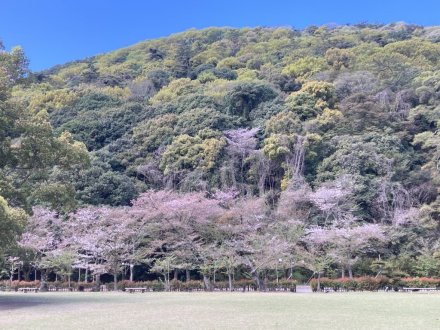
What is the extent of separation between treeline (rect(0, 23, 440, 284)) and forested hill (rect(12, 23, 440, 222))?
0.38ft

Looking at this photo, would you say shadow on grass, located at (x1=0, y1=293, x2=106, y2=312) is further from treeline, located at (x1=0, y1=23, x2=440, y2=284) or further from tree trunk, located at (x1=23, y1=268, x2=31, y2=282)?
tree trunk, located at (x1=23, y1=268, x2=31, y2=282)

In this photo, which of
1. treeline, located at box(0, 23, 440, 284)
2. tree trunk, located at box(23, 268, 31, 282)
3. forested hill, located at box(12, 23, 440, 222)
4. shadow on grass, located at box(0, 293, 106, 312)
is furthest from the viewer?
tree trunk, located at box(23, 268, 31, 282)

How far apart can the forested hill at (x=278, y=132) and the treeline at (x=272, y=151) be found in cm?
12

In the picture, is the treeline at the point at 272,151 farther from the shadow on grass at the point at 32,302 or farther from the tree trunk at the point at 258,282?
the shadow on grass at the point at 32,302

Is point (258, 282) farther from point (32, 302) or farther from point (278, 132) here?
point (278, 132)

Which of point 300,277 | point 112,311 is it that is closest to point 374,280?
point 300,277

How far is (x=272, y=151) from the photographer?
3681 centimetres

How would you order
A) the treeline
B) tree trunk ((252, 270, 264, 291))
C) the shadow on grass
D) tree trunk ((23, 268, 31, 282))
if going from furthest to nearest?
tree trunk ((23, 268, 31, 282)) → tree trunk ((252, 270, 264, 291)) → the treeline → the shadow on grass

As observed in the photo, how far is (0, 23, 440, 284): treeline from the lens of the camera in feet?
Answer: 61.6

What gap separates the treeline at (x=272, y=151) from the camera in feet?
61.6

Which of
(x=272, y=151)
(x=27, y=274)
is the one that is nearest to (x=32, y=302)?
(x=27, y=274)

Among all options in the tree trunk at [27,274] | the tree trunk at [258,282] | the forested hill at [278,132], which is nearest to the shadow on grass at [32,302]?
the forested hill at [278,132]

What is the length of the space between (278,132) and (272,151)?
10.8ft

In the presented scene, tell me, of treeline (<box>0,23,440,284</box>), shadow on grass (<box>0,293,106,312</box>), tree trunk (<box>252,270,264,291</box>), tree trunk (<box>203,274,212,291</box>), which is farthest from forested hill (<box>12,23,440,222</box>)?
tree trunk (<box>203,274,212,291</box>)
